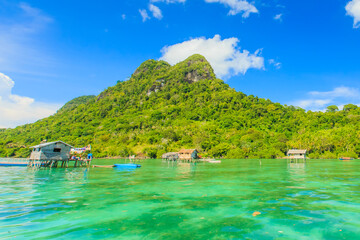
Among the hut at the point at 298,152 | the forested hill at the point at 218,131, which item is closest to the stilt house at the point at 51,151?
the hut at the point at 298,152

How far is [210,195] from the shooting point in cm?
1847

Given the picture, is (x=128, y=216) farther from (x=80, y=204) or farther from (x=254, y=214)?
(x=254, y=214)

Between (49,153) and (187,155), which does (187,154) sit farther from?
(49,153)

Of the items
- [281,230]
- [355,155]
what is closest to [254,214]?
[281,230]

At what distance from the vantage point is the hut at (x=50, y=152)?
49.2 meters

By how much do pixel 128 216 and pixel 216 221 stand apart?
193 inches

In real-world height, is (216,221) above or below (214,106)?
below

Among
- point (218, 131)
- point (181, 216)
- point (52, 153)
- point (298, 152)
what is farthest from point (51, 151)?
point (218, 131)

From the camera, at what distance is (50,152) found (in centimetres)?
5016

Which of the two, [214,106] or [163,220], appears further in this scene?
[214,106]

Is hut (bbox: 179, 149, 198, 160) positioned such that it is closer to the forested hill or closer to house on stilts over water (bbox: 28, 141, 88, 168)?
the forested hill

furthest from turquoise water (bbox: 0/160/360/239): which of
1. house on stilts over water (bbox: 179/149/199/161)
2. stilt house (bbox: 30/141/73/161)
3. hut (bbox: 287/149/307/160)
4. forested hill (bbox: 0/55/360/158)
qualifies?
forested hill (bbox: 0/55/360/158)

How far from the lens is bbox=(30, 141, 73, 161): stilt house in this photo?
49.2 meters

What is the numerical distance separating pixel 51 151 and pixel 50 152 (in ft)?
1.01
